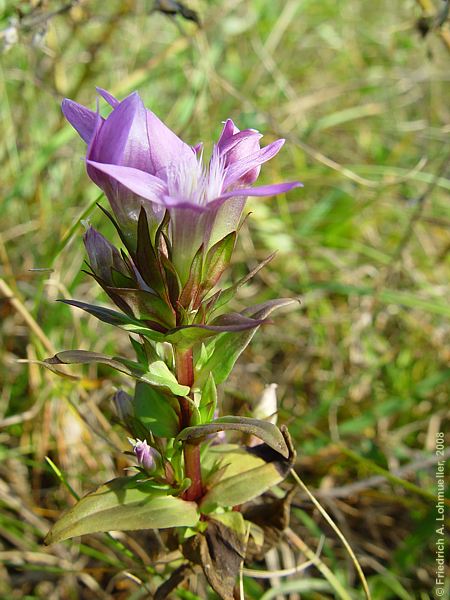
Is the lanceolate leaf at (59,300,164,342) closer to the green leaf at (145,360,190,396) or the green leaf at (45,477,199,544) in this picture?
the green leaf at (145,360,190,396)

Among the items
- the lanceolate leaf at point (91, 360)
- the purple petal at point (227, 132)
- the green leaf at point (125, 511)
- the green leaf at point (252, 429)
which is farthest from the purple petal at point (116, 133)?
the green leaf at point (125, 511)

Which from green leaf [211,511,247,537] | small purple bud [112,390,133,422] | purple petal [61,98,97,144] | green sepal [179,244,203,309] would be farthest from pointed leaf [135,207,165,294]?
green leaf [211,511,247,537]

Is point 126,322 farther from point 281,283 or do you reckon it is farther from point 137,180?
point 281,283

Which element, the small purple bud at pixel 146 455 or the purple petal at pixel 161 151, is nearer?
the purple petal at pixel 161 151

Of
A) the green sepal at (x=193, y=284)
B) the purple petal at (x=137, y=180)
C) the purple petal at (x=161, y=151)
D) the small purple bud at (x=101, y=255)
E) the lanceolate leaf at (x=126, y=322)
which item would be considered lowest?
the lanceolate leaf at (x=126, y=322)

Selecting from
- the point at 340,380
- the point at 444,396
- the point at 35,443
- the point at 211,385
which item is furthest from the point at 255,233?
the point at 211,385

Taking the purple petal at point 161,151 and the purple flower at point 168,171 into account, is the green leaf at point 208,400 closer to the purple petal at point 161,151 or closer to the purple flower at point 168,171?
the purple flower at point 168,171

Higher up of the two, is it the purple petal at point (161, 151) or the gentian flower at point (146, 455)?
the purple petal at point (161, 151)
